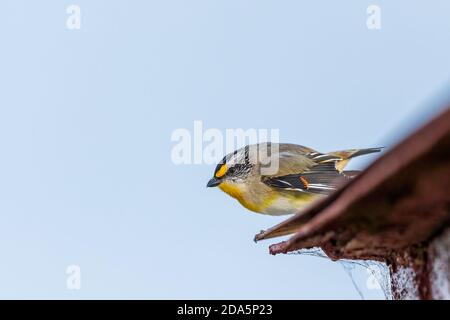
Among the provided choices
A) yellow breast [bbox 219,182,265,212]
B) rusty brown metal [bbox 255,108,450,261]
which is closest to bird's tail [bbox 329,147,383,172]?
yellow breast [bbox 219,182,265,212]

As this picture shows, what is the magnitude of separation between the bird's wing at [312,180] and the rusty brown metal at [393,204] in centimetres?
295

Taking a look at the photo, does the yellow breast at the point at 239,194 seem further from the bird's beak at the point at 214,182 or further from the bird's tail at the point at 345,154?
the bird's tail at the point at 345,154

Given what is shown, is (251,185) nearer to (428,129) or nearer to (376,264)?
(376,264)

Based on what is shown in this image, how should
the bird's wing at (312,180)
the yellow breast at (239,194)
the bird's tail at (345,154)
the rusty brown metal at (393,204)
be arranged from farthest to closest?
the bird's tail at (345,154) → the yellow breast at (239,194) → the bird's wing at (312,180) → the rusty brown metal at (393,204)

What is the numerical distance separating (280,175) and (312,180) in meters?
0.19

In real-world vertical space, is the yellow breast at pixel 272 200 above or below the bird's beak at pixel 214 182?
below

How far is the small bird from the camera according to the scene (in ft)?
12.7

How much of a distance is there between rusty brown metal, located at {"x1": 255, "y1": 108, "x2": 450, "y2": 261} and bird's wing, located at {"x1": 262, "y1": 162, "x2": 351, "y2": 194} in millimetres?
2955

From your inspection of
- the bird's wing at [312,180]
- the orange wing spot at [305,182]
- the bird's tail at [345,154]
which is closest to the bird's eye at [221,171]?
the bird's wing at [312,180]

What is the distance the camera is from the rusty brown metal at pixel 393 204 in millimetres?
546

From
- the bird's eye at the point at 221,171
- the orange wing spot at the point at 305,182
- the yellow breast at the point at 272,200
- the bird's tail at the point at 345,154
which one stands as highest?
the bird's tail at the point at 345,154

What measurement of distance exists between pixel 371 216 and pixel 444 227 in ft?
0.32

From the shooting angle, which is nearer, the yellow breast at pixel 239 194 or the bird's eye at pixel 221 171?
the yellow breast at pixel 239 194

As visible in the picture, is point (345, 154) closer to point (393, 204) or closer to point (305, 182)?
point (305, 182)
